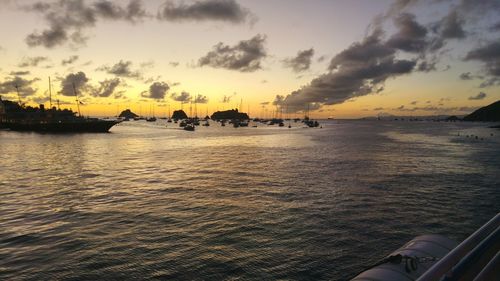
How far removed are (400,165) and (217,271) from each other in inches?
1645

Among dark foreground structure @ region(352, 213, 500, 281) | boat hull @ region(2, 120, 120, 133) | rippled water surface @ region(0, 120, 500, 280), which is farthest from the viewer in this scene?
boat hull @ region(2, 120, 120, 133)

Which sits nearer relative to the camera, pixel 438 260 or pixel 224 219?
pixel 438 260

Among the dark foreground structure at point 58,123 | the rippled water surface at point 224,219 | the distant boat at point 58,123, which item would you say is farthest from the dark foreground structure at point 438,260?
the dark foreground structure at point 58,123

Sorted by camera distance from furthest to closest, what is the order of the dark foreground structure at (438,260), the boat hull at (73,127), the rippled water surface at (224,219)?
the boat hull at (73,127), the rippled water surface at (224,219), the dark foreground structure at (438,260)

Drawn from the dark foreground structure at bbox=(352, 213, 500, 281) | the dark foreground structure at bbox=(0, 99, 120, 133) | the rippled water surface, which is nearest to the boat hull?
the dark foreground structure at bbox=(0, 99, 120, 133)

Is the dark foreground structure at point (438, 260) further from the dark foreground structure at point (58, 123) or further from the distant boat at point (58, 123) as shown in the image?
the dark foreground structure at point (58, 123)

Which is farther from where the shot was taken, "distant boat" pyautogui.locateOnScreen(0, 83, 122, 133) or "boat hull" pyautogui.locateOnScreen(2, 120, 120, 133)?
"distant boat" pyautogui.locateOnScreen(0, 83, 122, 133)

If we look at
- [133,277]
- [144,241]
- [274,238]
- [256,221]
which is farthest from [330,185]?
[133,277]

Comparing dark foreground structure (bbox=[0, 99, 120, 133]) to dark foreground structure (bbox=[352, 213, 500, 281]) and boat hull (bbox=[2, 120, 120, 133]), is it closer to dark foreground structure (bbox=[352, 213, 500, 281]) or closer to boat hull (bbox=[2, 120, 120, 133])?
boat hull (bbox=[2, 120, 120, 133])

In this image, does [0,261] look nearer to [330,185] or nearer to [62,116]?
[330,185]

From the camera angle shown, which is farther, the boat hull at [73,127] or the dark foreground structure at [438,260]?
the boat hull at [73,127]

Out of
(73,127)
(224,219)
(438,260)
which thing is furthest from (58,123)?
(438,260)

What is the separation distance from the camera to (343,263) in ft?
52.4

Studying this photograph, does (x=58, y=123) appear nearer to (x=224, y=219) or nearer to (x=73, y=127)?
(x=73, y=127)
